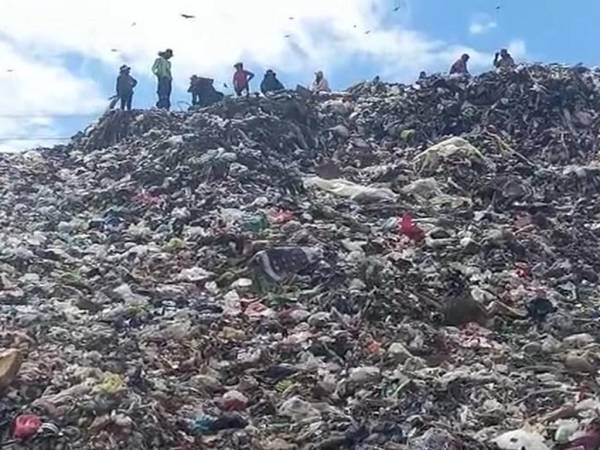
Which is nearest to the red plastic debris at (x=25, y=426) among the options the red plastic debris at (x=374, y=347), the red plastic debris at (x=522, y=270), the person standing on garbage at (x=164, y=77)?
the red plastic debris at (x=374, y=347)

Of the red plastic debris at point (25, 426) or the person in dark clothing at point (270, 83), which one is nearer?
the red plastic debris at point (25, 426)

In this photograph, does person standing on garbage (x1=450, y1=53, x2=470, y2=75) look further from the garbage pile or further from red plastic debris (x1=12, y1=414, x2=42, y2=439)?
red plastic debris (x1=12, y1=414, x2=42, y2=439)

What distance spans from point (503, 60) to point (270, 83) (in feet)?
13.1

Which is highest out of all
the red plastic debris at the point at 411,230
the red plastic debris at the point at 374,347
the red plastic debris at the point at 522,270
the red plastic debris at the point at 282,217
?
the red plastic debris at the point at 282,217

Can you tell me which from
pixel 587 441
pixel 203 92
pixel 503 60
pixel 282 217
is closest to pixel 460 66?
pixel 503 60

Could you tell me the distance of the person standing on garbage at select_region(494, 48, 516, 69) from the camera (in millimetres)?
17078

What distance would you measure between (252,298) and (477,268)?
6.64 feet

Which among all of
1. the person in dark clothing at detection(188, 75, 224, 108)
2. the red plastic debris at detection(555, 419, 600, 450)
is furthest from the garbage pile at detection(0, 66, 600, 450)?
the person in dark clothing at detection(188, 75, 224, 108)

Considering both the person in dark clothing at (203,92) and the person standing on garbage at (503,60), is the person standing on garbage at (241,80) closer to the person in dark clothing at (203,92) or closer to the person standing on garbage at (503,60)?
the person in dark clothing at (203,92)

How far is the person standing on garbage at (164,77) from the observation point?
1616 cm

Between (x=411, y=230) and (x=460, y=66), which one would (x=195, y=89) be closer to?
(x=460, y=66)

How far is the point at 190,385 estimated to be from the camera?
6633mm

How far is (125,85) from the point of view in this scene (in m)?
16.4

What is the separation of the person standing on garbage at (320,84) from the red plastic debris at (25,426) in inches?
494
